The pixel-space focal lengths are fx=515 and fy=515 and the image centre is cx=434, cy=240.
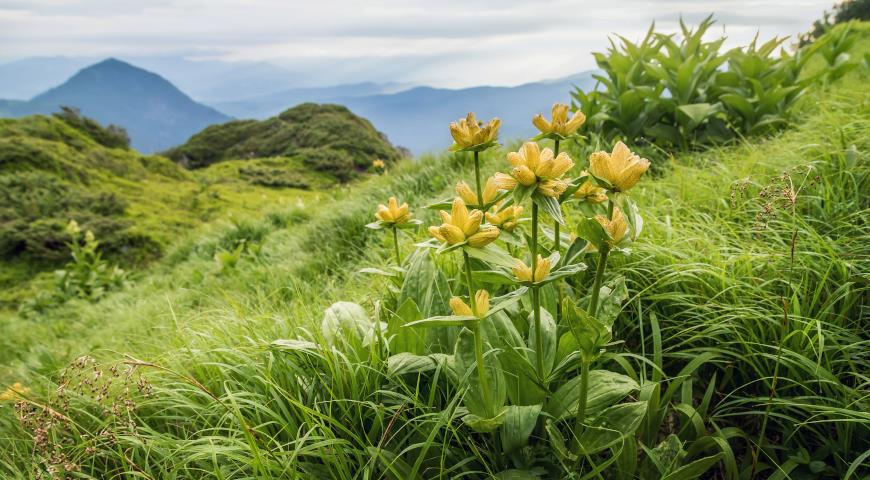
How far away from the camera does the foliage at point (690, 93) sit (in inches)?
130

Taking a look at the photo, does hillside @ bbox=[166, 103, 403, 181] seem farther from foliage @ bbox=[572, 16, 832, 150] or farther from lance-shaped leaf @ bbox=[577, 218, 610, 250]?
lance-shaped leaf @ bbox=[577, 218, 610, 250]

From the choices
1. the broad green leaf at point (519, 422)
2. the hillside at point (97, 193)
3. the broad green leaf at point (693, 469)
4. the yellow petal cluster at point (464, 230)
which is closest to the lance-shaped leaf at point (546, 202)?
the yellow petal cluster at point (464, 230)

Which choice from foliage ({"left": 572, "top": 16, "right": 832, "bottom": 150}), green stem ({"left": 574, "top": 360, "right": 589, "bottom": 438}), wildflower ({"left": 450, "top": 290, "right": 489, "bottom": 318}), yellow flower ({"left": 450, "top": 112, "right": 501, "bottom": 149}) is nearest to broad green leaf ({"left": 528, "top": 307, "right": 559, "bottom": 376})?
green stem ({"left": 574, "top": 360, "right": 589, "bottom": 438})

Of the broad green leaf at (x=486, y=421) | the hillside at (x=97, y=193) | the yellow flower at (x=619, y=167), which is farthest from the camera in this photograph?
the hillside at (x=97, y=193)

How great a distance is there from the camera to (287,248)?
15.9 feet

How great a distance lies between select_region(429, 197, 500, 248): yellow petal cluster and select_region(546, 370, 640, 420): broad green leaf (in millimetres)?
Answer: 482

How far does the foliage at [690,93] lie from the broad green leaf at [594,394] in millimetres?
2308

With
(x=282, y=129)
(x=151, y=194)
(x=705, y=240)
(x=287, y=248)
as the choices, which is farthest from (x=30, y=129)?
(x=705, y=240)

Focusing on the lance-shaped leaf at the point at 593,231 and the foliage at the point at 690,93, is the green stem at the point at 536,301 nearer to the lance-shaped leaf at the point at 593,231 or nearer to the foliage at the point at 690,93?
the lance-shaped leaf at the point at 593,231

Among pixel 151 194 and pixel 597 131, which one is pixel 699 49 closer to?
pixel 597 131

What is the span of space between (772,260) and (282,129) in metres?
35.4

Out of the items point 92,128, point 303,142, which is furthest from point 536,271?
point 303,142

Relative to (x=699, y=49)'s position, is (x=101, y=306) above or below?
below

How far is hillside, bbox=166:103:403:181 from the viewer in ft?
88.6
